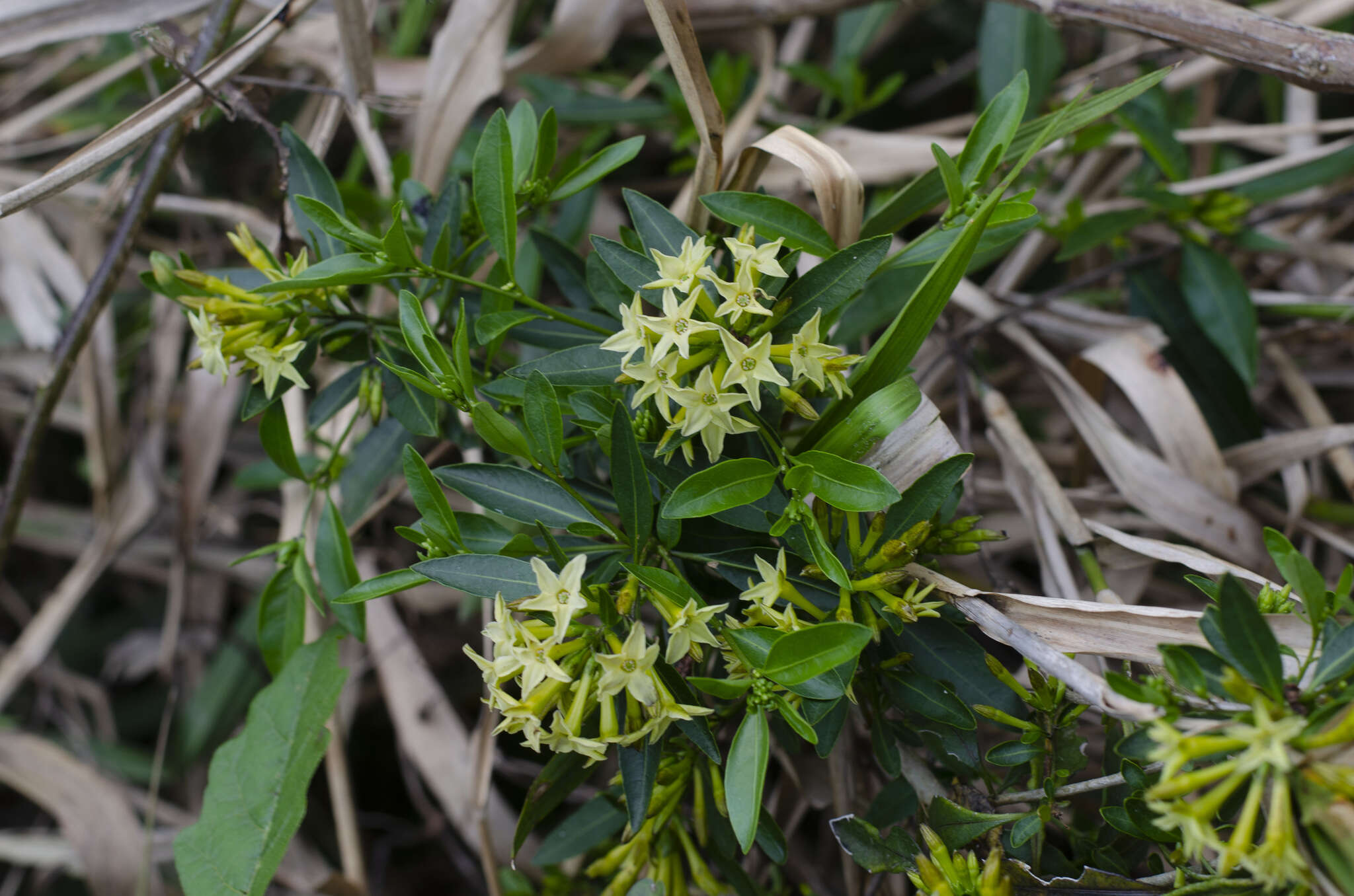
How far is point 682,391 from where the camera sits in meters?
0.95

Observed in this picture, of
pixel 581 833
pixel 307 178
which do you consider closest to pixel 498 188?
pixel 307 178

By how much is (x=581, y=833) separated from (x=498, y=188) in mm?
1005

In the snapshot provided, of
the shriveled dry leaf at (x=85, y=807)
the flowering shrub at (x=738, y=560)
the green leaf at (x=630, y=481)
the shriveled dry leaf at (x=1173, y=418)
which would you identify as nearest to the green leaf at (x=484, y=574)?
the flowering shrub at (x=738, y=560)

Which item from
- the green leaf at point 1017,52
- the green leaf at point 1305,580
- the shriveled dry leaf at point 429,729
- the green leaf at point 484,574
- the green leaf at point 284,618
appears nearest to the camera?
the green leaf at point 1305,580

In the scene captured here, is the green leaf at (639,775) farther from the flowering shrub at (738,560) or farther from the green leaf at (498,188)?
the green leaf at (498,188)

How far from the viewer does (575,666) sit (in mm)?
970

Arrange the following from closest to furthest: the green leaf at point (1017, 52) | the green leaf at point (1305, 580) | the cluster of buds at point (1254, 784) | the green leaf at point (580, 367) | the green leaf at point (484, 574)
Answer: the cluster of buds at point (1254, 784) < the green leaf at point (1305, 580) < the green leaf at point (484, 574) < the green leaf at point (580, 367) < the green leaf at point (1017, 52)

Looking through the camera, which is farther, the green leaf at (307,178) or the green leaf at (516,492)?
the green leaf at (307,178)

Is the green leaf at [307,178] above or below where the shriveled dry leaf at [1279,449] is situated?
above

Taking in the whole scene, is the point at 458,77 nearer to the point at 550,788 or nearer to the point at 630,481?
the point at 630,481

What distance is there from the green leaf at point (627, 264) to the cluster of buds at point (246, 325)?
0.42 m

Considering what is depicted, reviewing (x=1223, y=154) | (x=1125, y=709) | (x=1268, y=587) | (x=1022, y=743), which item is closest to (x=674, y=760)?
(x=1022, y=743)

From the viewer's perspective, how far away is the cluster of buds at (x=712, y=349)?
944 mm

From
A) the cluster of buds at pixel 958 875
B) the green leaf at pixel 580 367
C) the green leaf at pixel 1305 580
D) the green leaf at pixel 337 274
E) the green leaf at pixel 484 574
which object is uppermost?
the green leaf at pixel 337 274
